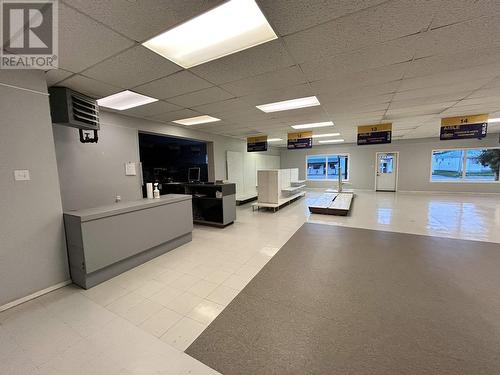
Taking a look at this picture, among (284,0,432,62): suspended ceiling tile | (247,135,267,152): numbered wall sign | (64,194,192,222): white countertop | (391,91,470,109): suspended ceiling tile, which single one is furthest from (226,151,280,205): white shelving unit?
(284,0,432,62): suspended ceiling tile

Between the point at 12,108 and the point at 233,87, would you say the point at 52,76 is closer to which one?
the point at 12,108

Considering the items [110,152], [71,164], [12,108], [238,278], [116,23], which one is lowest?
[238,278]

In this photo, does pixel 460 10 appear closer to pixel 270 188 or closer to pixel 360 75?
pixel 360 75

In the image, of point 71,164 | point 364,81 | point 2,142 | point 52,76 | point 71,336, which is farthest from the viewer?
point 71,164

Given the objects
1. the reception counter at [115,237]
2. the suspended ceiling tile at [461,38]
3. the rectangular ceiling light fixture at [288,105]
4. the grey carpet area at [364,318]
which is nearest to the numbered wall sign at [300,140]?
the rectangular ceiling light fixture at [288,105]

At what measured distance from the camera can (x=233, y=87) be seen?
3021mm

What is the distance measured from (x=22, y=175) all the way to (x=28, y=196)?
24 centimetres

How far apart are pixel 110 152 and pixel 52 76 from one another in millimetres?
1617

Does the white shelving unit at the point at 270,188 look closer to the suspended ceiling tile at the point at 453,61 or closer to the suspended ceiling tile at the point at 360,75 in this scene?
the suspended ceiling tile at the point at 360,75

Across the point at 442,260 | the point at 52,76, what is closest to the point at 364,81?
the point at 442,260

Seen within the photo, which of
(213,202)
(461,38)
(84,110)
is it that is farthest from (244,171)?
(461,38)

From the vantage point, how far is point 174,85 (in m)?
2.89

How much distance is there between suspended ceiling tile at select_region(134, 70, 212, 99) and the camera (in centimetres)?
264

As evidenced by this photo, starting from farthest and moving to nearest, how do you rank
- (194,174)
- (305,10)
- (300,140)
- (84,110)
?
1. (300,140)
2. (194,174)
3. (84,110)
4. (305,10)
